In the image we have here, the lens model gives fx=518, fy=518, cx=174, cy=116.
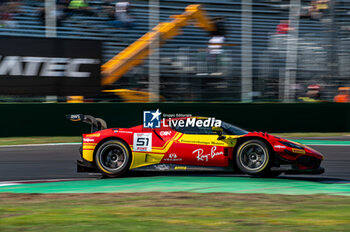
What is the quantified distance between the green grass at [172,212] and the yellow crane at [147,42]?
26.6ft

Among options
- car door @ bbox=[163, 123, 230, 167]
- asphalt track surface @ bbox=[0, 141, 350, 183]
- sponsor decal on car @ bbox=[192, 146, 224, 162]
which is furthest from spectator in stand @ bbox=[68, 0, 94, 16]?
sponsor decal on car @ bbox=[192, 146, 224, 162]

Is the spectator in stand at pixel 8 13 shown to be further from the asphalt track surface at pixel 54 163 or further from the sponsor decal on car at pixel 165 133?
the sponsor decal on car at pixel 165 133

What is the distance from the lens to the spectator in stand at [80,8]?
1404 centimetres

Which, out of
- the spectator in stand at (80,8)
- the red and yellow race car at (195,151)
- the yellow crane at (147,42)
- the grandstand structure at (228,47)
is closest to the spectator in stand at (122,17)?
the grandstand structure at (228,47)

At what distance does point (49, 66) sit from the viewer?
13.9m

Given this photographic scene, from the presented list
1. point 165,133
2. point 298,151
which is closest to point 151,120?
point 165,133

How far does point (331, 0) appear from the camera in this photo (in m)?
Answer: 15.9

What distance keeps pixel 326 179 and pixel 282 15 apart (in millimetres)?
8938

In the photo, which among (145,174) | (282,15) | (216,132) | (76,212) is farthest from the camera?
(282,15)

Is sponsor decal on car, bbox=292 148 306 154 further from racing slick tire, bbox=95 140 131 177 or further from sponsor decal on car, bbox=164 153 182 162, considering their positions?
racing slick tire, bbox=95 140 131 177

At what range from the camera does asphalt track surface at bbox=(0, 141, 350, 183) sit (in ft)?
26.8

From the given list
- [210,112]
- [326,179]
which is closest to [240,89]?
[210,112]

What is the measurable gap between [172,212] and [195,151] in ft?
7.67

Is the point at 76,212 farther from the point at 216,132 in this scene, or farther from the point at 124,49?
the point at 124,49
